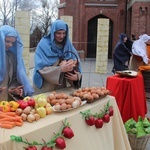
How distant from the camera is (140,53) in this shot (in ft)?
22.4

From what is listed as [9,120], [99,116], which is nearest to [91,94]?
[99,116]

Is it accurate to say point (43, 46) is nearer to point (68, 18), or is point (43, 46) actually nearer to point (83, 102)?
point (83, 102)

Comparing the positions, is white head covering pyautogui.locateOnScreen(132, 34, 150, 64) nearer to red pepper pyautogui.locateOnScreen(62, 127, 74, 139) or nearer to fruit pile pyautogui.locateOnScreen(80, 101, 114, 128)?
fruit pile pyautogui.locateOnScreen(80, 101, 114, 128)

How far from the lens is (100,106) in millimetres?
2783

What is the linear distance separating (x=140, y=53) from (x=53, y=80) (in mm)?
4259

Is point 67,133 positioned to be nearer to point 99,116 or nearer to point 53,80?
point 99,116

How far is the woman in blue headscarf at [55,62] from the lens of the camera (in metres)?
2.98

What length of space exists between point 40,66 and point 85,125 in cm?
87

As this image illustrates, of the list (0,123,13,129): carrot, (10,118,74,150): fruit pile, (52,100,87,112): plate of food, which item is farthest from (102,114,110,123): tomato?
(0,123,13,129): carrot

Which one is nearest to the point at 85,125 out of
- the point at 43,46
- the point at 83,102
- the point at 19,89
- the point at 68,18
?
the point at 83,102

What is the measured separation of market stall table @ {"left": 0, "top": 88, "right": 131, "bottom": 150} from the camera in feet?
6.25

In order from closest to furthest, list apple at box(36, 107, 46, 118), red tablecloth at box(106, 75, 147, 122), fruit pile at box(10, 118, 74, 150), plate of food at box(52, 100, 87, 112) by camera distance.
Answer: fruit pile at box(10, 118, 74, 150) → apple at box(36, 107, 46, 118) → plate of food at box(52, 100, 87, 112) → red tablecloth at box(106, 75, 147, 122)

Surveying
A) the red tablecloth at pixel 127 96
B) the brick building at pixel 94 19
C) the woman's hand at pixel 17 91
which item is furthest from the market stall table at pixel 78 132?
the brick building at pixel 94 19

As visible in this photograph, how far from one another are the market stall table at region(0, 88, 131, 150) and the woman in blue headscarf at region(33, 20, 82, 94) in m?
0.46
